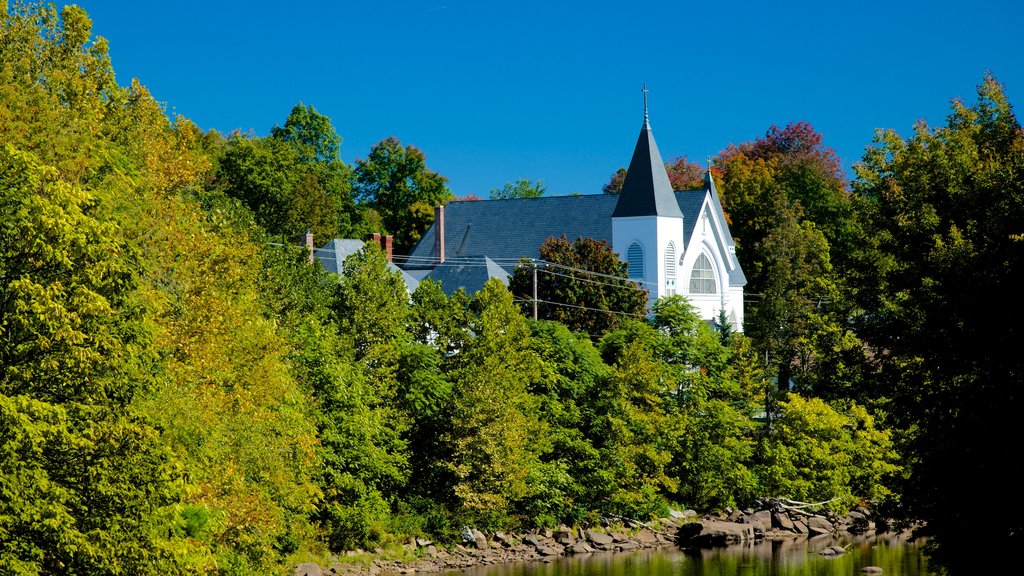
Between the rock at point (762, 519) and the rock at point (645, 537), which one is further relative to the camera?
the rock at point (762, 519)

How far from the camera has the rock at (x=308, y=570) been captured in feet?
122

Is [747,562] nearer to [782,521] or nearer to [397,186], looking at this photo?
[782,521]

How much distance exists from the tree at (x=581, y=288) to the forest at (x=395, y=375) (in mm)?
233

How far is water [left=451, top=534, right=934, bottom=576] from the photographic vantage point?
136 ft

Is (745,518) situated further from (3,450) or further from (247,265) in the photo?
(3,450)

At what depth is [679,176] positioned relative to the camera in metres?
109

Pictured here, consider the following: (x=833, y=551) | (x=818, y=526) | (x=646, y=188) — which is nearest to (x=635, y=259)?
(x=646, y=188)

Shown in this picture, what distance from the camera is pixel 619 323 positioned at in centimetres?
6131

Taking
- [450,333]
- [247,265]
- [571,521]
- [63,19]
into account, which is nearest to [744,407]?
[571,521]

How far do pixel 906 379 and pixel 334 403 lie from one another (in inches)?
784

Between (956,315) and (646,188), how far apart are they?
52.7m

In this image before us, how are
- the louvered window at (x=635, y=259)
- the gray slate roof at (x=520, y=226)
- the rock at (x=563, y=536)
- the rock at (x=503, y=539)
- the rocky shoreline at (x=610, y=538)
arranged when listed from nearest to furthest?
the rocky shoreline at (x=610, y=538), the rock at (x=503, y=539), the rock at (x=563, y=536), the louvered window at (x=635, y=259), the gray slate roof at (x=520, y=226)

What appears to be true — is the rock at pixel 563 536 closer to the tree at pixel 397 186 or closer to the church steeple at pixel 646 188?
the church steeple at pixel 646 188

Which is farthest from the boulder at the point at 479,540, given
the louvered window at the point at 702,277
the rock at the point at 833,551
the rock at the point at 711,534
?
the louvered window at the point at 702,277
